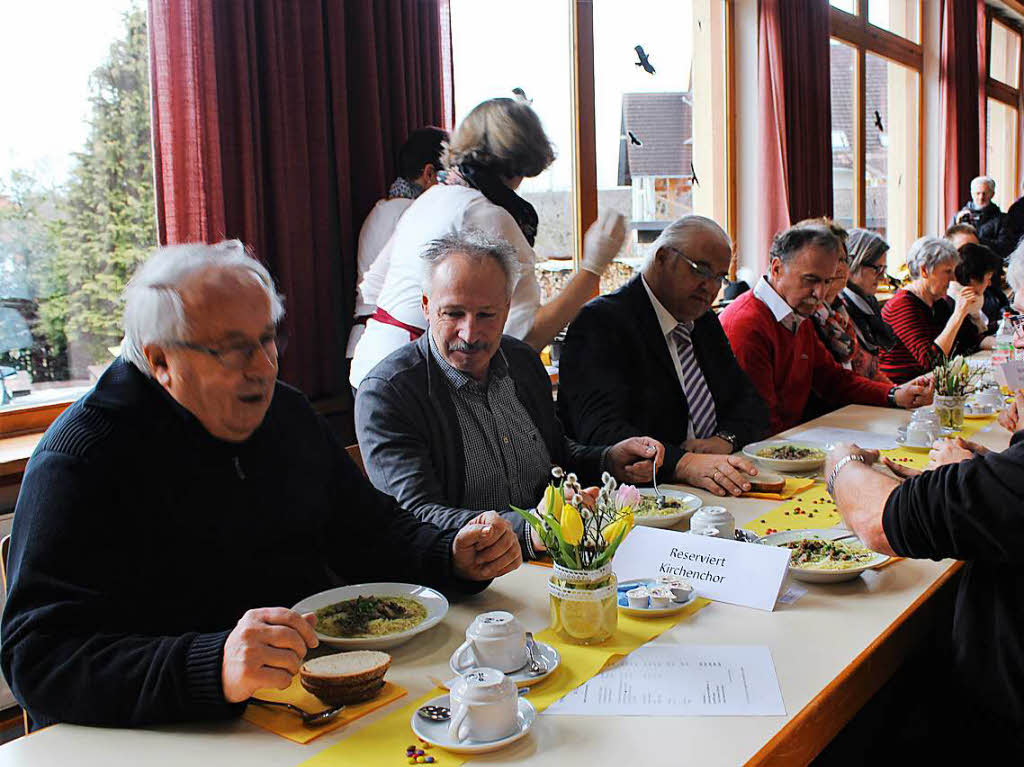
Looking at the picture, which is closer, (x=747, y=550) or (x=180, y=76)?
(x=747, y=550)

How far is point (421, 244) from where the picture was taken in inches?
102

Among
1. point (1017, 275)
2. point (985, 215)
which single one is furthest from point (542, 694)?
point (985, 215)

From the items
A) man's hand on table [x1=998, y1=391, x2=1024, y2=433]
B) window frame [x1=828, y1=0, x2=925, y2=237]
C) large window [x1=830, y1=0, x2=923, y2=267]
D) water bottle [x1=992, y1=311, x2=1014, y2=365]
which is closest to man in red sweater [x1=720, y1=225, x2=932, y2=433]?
man's hand on table [x1=998, y1=391, x2=1024, y2=433]

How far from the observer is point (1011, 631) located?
1462mm

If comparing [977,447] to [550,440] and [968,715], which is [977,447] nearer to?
[968,715]

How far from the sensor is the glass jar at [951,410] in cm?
295

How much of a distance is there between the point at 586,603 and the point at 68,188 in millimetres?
2258

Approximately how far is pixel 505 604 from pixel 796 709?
537mm

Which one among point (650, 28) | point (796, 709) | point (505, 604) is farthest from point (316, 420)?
point (650, 28)

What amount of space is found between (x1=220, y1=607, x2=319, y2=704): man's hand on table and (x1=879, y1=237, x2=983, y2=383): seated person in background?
4.24 meters

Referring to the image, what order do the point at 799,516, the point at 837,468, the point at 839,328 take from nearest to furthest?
the point at 837,468 → the point at 799,516 → the point at 839,328

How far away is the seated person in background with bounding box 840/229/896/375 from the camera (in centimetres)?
441

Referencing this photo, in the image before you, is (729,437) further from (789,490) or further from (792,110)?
(792,110)

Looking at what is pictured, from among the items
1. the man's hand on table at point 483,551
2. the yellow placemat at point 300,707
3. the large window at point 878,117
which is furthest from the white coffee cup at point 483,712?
the large window at point 878,117
